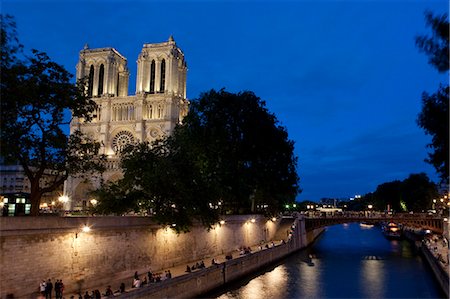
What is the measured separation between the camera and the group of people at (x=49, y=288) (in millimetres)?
19516

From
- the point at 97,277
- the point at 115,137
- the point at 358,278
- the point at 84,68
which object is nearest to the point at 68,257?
the point at 97,277

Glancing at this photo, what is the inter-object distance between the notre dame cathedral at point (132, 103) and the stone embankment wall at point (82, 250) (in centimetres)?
5037

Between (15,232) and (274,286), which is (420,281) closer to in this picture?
(274,286)

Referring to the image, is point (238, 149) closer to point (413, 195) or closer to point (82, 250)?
point (82, 250)

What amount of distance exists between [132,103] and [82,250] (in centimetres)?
6656

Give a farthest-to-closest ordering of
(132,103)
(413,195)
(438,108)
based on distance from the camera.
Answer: (413,195) < (132,103) < (438,108)

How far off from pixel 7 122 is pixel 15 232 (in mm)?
5741

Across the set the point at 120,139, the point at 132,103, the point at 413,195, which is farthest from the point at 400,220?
the point at 132,103

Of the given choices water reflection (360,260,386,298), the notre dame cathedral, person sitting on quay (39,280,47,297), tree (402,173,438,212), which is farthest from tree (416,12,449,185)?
tree (402,173,438,212)

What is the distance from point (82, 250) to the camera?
22875 mm

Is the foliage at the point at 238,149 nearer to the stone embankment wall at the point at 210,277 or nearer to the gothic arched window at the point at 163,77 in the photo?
the stone embankment wall at the point at 210,277

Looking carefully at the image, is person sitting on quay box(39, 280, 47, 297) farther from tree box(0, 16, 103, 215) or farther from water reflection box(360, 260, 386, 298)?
water reflection box(360, 260, 386, 298)

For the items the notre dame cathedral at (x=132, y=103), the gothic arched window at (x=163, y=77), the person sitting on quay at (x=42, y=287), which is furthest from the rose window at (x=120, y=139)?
the person sitting on quay at (x=42, y=287)

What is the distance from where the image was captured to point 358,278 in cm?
3647
